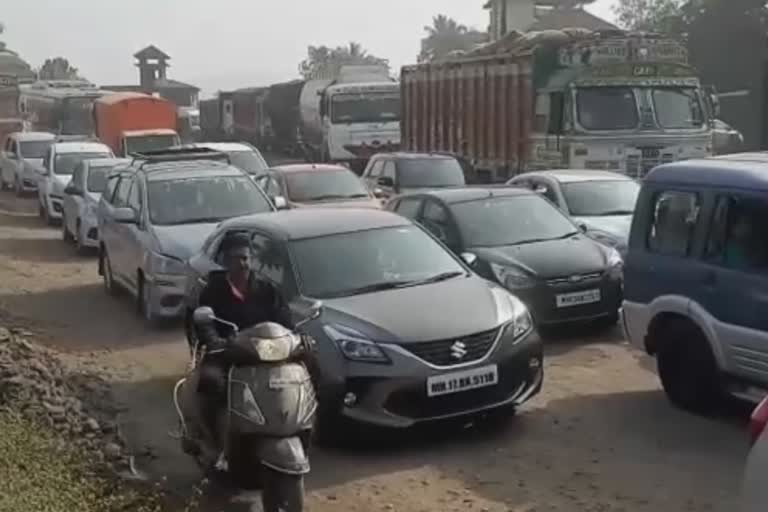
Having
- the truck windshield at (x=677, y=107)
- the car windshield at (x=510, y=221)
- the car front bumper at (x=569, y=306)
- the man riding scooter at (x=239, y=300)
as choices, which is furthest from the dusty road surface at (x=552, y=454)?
the truck windshield at (x=677, y=107)

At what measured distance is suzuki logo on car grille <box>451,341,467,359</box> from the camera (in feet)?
25.9

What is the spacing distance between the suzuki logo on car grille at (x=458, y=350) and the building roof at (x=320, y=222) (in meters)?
1.81

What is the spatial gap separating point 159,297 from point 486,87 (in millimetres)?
11284

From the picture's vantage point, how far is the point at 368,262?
905 centimetres

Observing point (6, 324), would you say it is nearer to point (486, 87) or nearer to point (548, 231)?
point (548, 231)

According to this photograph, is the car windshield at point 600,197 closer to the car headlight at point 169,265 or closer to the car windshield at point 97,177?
the car headlight at point 169,265

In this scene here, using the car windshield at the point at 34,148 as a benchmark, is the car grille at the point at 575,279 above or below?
below

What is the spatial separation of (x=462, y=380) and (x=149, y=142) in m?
23.9

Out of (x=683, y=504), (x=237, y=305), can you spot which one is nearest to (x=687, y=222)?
(x=683, y=504)

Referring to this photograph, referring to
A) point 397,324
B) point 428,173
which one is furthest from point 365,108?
point 397,324

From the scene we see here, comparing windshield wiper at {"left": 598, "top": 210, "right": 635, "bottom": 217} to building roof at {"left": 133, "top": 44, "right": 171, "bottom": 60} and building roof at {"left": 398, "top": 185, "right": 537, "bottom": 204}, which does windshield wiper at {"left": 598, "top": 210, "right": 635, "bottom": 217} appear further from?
Result: building roof at {"left": 133, "top": 44, "right": 171, "bottom": 60}

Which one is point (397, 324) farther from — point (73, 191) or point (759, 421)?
point (73, 191)

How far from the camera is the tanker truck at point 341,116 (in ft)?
107

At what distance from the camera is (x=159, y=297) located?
13055 millimetres
